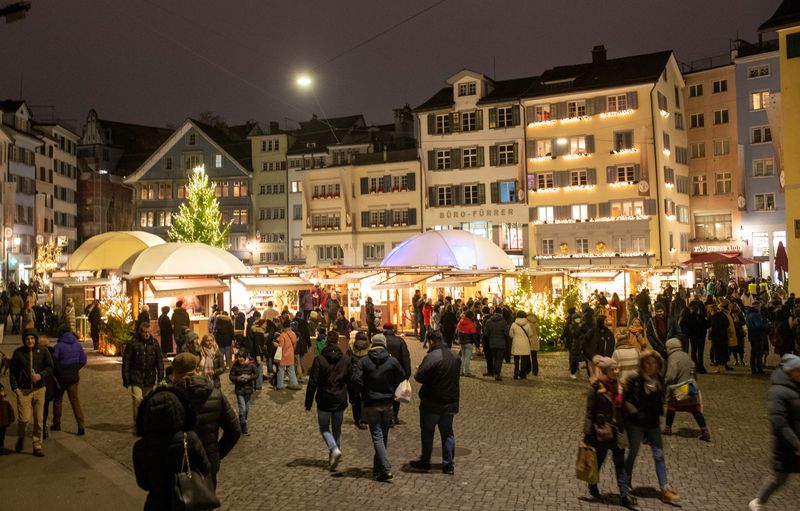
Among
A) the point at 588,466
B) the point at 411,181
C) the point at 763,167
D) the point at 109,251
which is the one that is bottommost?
the point at 588,466

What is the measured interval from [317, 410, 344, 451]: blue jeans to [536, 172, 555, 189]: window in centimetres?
4232

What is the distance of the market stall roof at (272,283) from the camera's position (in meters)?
24.4

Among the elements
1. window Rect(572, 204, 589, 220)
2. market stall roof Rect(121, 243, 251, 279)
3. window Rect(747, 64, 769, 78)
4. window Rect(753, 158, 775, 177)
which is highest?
window Rect(747, 64, 769, 78)

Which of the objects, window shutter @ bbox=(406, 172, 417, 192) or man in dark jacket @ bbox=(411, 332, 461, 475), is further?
window shutter @ bbox=(406, 172, 417, 192)

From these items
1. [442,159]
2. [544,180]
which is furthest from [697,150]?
[442,159]

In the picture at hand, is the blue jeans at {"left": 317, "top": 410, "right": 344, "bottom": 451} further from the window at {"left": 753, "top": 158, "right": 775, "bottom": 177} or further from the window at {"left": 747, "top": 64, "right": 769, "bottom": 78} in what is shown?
the window at {"left": 747, "top": 64, "right": 769, "bottom": 78}

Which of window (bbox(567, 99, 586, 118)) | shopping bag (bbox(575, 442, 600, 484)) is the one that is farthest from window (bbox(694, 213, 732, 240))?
shopping bag (bbox(575, 442, 600, 484))

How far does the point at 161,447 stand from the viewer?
5.17 metres

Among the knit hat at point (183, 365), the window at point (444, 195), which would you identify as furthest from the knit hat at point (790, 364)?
the window at point (444, 195)

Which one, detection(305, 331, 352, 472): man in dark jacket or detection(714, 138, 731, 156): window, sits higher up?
detection(714, 138, 731, 156): window

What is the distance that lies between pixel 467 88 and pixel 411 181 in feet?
25.4

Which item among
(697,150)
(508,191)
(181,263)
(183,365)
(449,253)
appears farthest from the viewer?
(697,150)

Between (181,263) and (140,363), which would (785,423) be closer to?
(140,363)

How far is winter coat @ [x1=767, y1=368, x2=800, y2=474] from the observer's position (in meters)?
6.83
